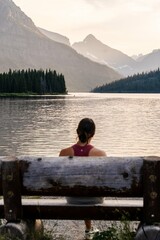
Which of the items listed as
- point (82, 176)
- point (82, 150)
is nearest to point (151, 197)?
point (82, 176)

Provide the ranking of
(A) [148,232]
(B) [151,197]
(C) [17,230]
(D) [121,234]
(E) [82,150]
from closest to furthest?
(B) [151,197] → (A) [148,232] → (C) [17,230] → (D) [121,234] → (E) [82,150]

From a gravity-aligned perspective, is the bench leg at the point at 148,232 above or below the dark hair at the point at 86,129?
below

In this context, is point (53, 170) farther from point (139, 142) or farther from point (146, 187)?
point (139, 142)

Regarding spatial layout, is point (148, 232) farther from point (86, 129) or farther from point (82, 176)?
point (86, 129)

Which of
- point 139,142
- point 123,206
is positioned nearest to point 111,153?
point 139,142

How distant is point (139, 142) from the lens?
170 feet

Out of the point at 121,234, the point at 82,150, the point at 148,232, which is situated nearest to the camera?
the point at 148,232

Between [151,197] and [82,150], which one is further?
[82,150]

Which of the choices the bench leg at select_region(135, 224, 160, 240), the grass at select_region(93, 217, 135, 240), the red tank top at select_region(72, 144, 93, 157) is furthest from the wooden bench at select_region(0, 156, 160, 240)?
the red tank top at select_region(72, 144, 93, 157)

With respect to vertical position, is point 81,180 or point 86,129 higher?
point 86,129

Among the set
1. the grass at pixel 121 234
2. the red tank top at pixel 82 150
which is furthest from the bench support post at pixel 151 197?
the red tank top at pixel 82 150

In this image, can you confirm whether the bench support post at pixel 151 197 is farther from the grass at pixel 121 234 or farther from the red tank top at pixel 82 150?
the red tank top at pixel 82 150

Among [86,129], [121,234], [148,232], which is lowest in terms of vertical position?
[121,234]

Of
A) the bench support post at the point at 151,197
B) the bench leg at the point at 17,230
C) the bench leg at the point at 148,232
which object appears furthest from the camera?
the bench leg at the point at 17,230
